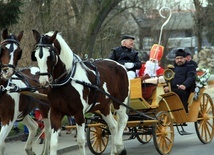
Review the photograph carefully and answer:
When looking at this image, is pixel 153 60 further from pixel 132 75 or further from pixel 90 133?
pixel 90 133

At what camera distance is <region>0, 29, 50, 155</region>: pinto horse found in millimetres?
8695

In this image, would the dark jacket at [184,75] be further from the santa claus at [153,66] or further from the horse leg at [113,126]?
the horse leg at [113,126]

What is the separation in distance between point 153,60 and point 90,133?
2.06 m

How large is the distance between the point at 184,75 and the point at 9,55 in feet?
14.5

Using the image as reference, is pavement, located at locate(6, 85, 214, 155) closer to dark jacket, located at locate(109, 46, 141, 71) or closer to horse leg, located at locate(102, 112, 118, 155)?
horse leg, located at locate(102, 112, 118, 155)

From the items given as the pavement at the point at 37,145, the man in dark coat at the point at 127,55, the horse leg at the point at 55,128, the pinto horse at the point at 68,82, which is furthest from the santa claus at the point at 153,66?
the horse leg at the point at 55,128

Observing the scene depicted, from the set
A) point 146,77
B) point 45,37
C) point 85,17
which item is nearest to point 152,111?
point 146,77

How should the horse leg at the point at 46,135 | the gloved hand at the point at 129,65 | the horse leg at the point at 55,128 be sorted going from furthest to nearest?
the gloved hand at the point at 129,65 < the horse leg at the point at 46,135 < the horse leg at the point at 55,128

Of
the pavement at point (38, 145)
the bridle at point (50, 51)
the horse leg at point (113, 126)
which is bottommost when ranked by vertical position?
the pavement at point (38, 145)

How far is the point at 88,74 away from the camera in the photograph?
9094 millimetres

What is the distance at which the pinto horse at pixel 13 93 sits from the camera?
8695mm

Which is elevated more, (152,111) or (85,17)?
(85,17)

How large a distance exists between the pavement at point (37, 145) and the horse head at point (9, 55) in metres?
3.11

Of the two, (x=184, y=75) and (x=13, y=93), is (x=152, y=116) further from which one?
(x=13, y=93)
